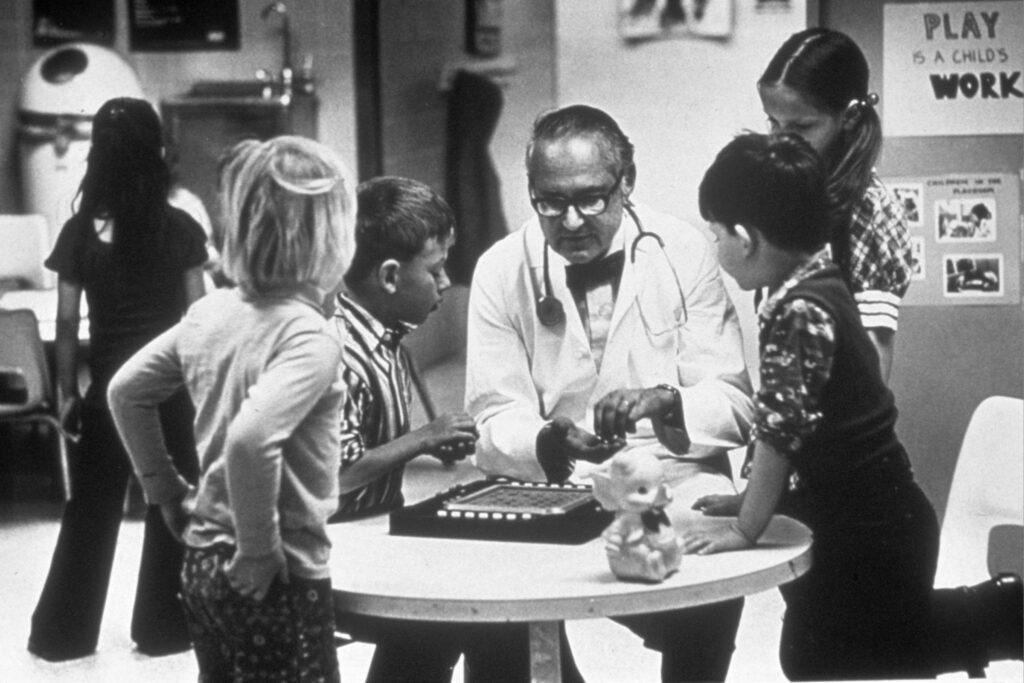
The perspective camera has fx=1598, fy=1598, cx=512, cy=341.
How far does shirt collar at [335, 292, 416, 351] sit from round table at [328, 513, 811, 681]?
255 millimetres

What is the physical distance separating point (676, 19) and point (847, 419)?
1727 millimetres

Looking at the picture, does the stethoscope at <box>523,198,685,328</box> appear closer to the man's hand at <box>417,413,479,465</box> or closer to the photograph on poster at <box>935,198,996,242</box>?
the man's hand at <box>417,413,479,465</box>

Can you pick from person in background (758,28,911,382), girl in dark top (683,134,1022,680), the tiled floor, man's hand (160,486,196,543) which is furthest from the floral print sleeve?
the tiled floor

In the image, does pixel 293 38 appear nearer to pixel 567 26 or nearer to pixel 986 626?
pixel 567 26

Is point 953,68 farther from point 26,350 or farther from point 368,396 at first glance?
point 26,350

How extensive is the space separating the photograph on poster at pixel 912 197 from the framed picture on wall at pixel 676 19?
511 mm

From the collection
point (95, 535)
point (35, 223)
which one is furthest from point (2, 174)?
point (95, 535)

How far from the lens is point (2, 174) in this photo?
550 cm

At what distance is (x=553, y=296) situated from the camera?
236 centimetres

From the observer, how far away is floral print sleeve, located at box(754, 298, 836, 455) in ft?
5.89

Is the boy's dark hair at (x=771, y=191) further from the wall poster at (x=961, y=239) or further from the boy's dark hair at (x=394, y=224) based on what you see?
the wall poster at (x=961, y=239)

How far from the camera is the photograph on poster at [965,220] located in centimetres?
354

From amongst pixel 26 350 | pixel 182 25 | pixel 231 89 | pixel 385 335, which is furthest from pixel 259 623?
pixel 182 25

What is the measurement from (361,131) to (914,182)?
2573mm
